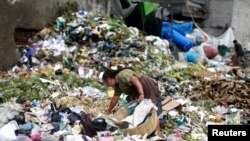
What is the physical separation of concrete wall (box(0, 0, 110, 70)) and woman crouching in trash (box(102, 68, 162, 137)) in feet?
15.2

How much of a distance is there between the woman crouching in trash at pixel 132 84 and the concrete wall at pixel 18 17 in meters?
4.64

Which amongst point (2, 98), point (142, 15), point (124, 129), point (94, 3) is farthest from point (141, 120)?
point (142, 15)

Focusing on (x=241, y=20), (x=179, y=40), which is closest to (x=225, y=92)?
(x=179, y=40)

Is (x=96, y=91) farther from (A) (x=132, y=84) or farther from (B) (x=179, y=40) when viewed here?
(B) (x=179, y=40)

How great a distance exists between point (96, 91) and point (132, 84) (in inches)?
109

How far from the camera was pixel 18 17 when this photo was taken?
33.8ft

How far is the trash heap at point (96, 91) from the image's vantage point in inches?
211

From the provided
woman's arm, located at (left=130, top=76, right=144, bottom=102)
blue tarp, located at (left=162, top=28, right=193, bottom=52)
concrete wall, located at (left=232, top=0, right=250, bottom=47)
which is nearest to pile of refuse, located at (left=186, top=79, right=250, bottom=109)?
woman's arm, located at (left=130, top=76, right=144, bottom=102)

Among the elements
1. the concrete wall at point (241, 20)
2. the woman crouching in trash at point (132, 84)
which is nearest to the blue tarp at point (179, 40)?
the concrete wall at point (241, 20)

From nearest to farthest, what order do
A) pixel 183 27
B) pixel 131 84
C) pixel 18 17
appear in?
pixel 131 84 < pixel 18 17 < pixel 183 27

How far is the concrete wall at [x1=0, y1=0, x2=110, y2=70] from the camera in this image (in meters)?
9.62

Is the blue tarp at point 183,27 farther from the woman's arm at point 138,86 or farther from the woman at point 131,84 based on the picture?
the woman's arm at point 138,86

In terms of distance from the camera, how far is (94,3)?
1301cm

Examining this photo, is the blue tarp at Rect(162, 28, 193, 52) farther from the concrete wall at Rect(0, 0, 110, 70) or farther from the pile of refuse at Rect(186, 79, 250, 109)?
the pile of refuse at Rect(186, 79, 250, 109)
